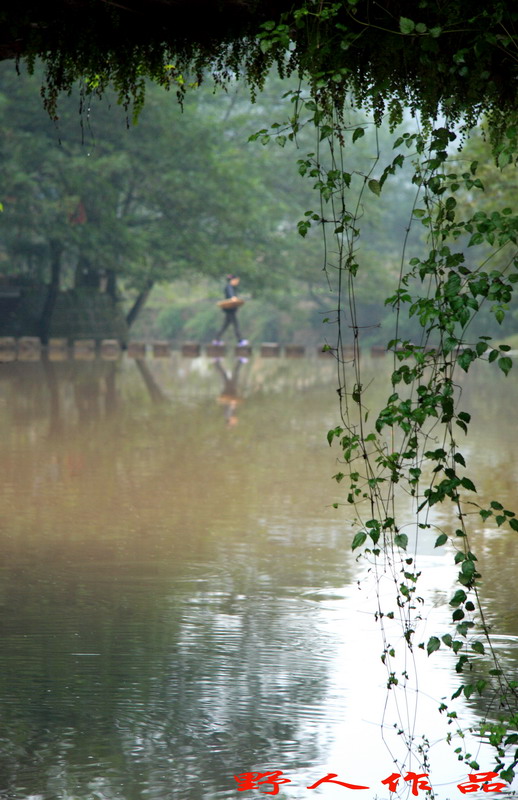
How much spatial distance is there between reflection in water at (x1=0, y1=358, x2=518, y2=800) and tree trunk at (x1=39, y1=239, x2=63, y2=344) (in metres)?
24.4

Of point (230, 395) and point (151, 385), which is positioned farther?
point (151, 385)

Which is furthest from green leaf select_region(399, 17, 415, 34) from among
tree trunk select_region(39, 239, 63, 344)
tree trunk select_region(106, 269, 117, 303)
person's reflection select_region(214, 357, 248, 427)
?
tree trunk select_region(106, 269, 117, 303)

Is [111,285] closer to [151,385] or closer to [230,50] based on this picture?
[151,385]

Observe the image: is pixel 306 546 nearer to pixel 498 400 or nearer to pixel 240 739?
pixel 240 739

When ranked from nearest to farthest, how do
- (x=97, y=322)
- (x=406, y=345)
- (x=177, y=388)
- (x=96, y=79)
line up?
1. (x=406, y=345)
2. (x=96, y=79)
3. (x=177, y=388)
4. (x=97, y=322)

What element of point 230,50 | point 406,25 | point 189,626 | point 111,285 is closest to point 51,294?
point 111,285

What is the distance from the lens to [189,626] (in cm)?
538

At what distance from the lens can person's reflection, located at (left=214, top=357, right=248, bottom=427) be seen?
53.1ft

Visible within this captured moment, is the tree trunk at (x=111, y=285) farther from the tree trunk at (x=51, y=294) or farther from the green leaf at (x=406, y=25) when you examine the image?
the green leaf at (x=406, y=25)

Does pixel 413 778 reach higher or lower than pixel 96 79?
lower

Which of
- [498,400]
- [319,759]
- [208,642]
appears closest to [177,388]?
[498,400]

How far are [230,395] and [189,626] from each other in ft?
48.1

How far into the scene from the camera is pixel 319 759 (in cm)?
372

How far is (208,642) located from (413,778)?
168 cm
